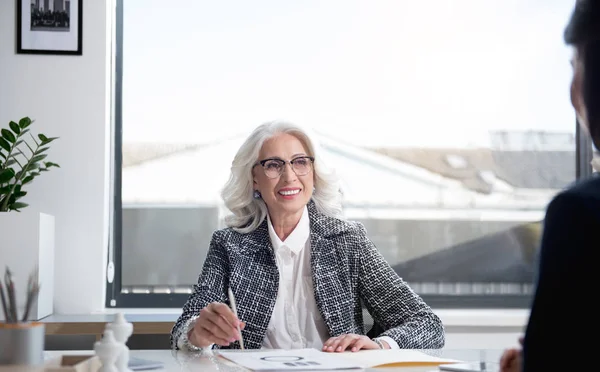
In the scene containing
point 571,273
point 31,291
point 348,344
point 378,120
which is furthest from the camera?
point 378,120

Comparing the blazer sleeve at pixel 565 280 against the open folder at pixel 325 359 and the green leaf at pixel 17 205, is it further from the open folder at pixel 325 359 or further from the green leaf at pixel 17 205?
the green leaf at pixel 17 205

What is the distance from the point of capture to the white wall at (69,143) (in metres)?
3.47

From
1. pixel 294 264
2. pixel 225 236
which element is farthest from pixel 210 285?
pixel 294 264

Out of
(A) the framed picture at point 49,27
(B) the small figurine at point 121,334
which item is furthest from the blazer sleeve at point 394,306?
(A) the framed picture at point 49,27

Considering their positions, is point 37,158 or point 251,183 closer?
point 251,183

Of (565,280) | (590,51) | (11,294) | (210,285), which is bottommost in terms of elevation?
(210,285)

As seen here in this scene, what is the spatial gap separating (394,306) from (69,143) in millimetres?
1856

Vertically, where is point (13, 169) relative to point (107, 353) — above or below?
above

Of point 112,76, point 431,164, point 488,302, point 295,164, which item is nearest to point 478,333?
point 488,302

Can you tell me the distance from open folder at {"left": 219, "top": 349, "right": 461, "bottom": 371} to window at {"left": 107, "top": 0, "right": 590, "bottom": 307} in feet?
6.54

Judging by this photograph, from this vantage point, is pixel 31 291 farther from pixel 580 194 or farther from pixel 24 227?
pixel 24 227

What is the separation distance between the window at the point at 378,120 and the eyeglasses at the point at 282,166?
126 cm

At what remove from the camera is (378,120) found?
3.90 metres

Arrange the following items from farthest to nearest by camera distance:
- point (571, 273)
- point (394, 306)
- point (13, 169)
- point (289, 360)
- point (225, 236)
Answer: point (13, 169) < point (225, 236) < point (394, 306) < point (289, 360) < point (571, 273)
